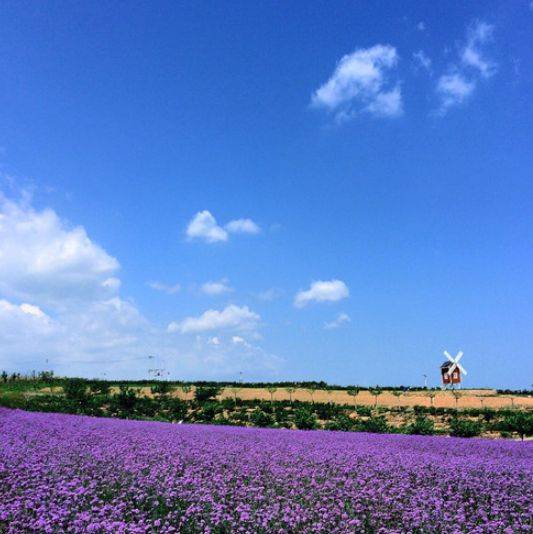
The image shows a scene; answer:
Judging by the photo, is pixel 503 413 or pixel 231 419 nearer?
pixel 231 419

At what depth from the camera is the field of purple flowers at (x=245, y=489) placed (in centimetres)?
527

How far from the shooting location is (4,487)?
6.38 meters

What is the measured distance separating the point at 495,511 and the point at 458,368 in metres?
77.6

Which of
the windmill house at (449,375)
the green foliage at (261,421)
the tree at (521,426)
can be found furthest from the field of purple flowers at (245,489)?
the windmill house at (449,375)

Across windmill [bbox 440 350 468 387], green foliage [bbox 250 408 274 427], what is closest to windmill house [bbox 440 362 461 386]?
windmill [bbox 440 350 468 387]

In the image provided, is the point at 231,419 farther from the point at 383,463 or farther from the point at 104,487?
the point at 104,487

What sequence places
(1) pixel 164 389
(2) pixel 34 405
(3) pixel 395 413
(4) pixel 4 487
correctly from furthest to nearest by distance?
(1) pixel 164 389
(3) pixel 395 413
(2) pixel 34 405
(4) pixel 4 487

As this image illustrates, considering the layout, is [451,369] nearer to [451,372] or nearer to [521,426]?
[451,372]

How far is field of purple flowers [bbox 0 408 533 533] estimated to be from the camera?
527cm

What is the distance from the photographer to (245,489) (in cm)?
625

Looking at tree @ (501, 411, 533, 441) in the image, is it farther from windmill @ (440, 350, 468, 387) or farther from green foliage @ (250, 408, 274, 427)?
windmill @ (440, 350, 468, 387)

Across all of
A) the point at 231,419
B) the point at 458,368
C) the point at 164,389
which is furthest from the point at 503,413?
the point at 458,368

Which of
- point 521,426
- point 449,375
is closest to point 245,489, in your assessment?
point 521,426

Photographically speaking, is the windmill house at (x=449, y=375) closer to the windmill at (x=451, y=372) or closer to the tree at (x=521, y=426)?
the windmill at (x=451, y=372)
